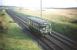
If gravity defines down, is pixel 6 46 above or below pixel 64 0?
below

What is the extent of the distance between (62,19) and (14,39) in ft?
2.10

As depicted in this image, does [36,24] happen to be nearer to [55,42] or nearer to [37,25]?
[37,25]

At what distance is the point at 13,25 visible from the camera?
2387mm

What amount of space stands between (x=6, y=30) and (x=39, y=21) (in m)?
0.41

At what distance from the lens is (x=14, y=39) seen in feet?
7.74

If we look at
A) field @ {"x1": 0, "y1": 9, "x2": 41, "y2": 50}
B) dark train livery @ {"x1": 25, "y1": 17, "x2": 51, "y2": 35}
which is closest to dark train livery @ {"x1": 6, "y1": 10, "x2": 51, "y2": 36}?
dark train livery @ {"x1": 25, "y1": 17, "x2": 51, "y2": 35}

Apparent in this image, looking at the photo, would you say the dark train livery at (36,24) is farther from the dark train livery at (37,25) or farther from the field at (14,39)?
the field at (14,39)

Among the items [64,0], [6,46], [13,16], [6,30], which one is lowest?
[6,46]

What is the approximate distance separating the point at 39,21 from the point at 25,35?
0.79 ft

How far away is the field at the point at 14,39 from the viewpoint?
235 centimetres

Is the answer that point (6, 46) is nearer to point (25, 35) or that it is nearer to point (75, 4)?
point (25, 35)

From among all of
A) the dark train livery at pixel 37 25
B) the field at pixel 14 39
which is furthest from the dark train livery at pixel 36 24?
the field at pixel 14 39

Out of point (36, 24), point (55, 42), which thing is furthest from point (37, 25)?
point (55, 42)

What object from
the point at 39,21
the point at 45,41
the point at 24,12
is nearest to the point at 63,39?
the point at 45,41
